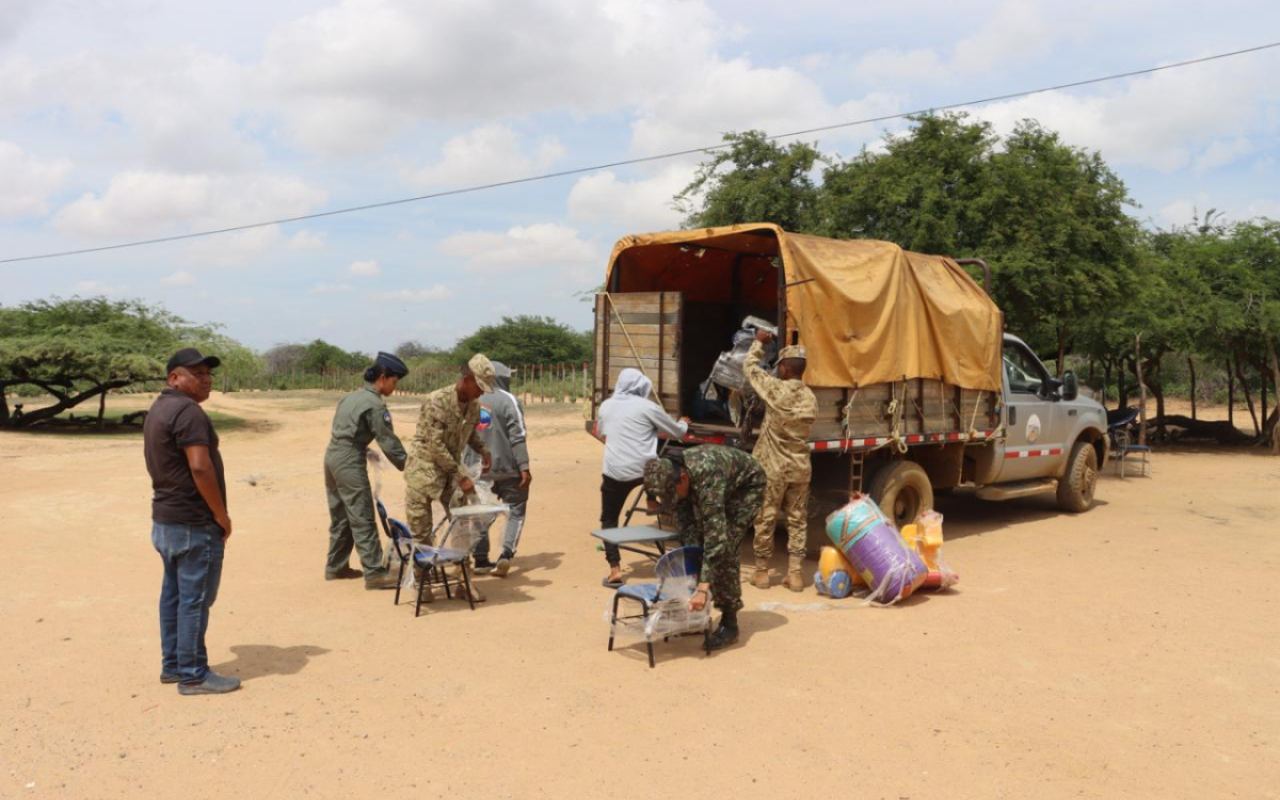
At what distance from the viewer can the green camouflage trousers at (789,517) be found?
676 centimetres

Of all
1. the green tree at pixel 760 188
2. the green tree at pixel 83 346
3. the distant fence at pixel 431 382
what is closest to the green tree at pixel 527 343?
the distant fence at pixel 431 382

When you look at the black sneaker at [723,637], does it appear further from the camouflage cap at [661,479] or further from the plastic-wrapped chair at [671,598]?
the camouflage cap at [661,479]

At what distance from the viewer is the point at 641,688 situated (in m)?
4.80

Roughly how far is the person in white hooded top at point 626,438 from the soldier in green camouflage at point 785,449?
66 centimetres

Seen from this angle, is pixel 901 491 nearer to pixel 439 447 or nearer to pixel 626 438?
pixel 626 438

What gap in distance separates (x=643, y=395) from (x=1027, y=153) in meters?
9.13

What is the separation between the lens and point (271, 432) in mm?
20766

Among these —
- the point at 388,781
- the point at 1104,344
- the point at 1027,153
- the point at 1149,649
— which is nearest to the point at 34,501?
the point at 388,781

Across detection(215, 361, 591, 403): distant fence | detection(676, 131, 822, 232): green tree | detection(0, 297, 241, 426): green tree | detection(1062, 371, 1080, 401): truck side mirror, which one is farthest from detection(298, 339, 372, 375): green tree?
detection(1062, 371, 1080, 401): truck side mirror

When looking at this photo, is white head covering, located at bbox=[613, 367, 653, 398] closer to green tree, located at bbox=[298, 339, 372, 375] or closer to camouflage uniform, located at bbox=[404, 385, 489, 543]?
camouflage uniform, located at bbox=[404, 385, 489, 543]

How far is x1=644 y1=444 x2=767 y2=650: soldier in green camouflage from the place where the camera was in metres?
5.08

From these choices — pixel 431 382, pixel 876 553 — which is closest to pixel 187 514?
pixel 876 553

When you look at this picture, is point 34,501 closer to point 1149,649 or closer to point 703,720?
point 703,720

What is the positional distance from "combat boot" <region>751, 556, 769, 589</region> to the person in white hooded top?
39.5 inches
